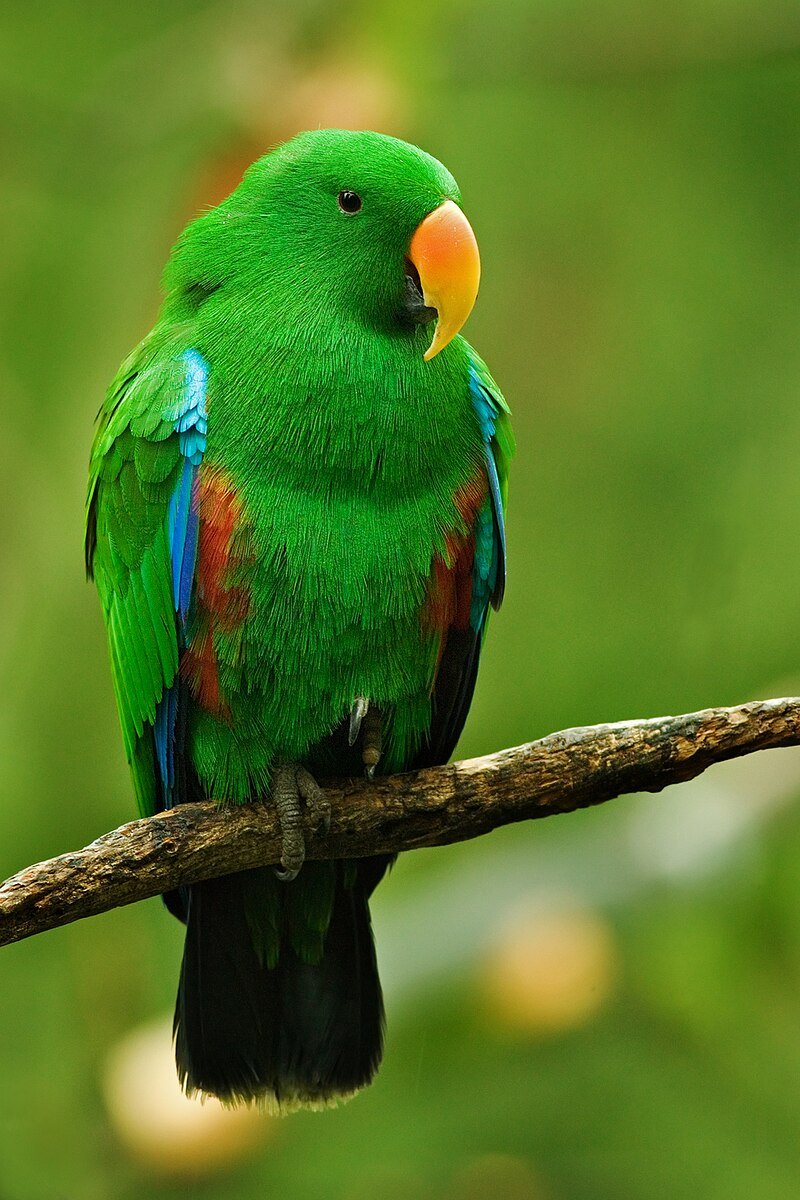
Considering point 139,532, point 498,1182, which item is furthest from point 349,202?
point 498,1182

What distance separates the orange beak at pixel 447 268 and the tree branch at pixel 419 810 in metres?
1.10

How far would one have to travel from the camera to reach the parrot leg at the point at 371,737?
3.86 meters

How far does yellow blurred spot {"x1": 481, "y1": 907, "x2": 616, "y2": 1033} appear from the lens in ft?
15.9

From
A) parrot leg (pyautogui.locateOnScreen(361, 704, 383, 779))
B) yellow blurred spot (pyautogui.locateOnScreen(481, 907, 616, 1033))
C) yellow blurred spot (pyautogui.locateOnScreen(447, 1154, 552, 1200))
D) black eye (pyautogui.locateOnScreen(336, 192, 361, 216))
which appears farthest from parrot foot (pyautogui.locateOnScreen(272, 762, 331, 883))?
yellow blurred spot (pyautogui.locateOnScreen(447, 1154, 552, 1200))

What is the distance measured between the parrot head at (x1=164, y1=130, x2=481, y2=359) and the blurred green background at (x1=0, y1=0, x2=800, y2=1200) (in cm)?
112

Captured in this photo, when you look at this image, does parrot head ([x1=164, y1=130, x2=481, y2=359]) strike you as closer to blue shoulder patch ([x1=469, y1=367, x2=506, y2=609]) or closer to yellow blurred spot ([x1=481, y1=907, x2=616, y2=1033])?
blue shoulder patch ([x1=469, y1=367, x2=506, y2=609])

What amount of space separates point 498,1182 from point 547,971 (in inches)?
52.7

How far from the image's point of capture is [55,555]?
6199 mm

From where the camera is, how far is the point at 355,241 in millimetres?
3789

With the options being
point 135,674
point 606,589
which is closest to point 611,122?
point 606,589

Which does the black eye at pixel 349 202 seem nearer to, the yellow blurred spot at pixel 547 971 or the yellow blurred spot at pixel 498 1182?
the yellow blurred spot at pixel 547 971

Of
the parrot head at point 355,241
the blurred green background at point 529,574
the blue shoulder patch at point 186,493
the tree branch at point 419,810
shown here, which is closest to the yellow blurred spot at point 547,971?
the blurred green background at point 529,574

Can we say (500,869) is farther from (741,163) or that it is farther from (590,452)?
(741,163)

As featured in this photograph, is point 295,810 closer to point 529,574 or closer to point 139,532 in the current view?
point 139,532
